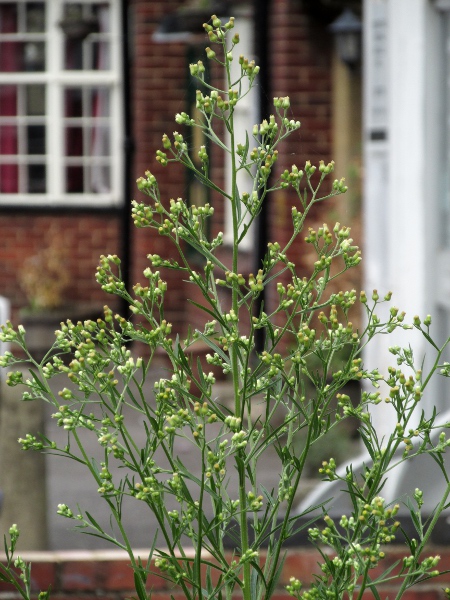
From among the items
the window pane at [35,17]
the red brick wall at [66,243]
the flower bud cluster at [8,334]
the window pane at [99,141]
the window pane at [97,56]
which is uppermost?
the window pane at [35,17]

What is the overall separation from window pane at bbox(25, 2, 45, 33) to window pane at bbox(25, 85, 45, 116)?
1.88 feet

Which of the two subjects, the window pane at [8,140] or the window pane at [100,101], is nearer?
the window pane at [100,101]

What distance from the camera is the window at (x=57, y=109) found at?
12.8m

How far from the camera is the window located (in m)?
12.8

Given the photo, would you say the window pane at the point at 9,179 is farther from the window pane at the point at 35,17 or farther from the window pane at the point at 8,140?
the window pane at the point at 35,17

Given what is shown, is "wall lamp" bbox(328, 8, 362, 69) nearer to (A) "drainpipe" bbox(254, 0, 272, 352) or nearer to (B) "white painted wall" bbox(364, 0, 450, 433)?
(A) "drainpipe" bbox(254, 0, 272, 352)

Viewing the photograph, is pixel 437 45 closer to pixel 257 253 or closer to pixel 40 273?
pixel 257 253

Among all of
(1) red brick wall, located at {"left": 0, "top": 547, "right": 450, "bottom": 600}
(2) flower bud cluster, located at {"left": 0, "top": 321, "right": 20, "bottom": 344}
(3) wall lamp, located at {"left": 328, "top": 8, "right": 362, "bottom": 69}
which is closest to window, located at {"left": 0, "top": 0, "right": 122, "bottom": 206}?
(3) wall lamp, located at {"left": 328, "top": 8, "right": 362, "bottom": 69}

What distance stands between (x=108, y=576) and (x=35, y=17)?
10965 mm

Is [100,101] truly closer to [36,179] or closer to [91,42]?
[91,42]

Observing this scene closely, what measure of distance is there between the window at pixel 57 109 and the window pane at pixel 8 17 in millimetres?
10

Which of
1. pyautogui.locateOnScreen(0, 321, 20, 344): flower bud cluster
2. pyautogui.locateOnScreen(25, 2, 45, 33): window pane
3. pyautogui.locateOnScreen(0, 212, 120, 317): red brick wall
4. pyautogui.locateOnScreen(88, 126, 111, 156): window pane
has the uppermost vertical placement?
pyautogui.locateOnScreen(25, 2, 45, 33): window pane

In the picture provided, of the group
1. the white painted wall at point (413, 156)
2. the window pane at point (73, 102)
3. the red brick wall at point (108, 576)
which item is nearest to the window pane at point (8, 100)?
the window pane at point (73, 102)

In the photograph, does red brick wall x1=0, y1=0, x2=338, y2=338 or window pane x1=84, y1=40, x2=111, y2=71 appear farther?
window pane x1=84, y1=40, x2=111, y2=71
